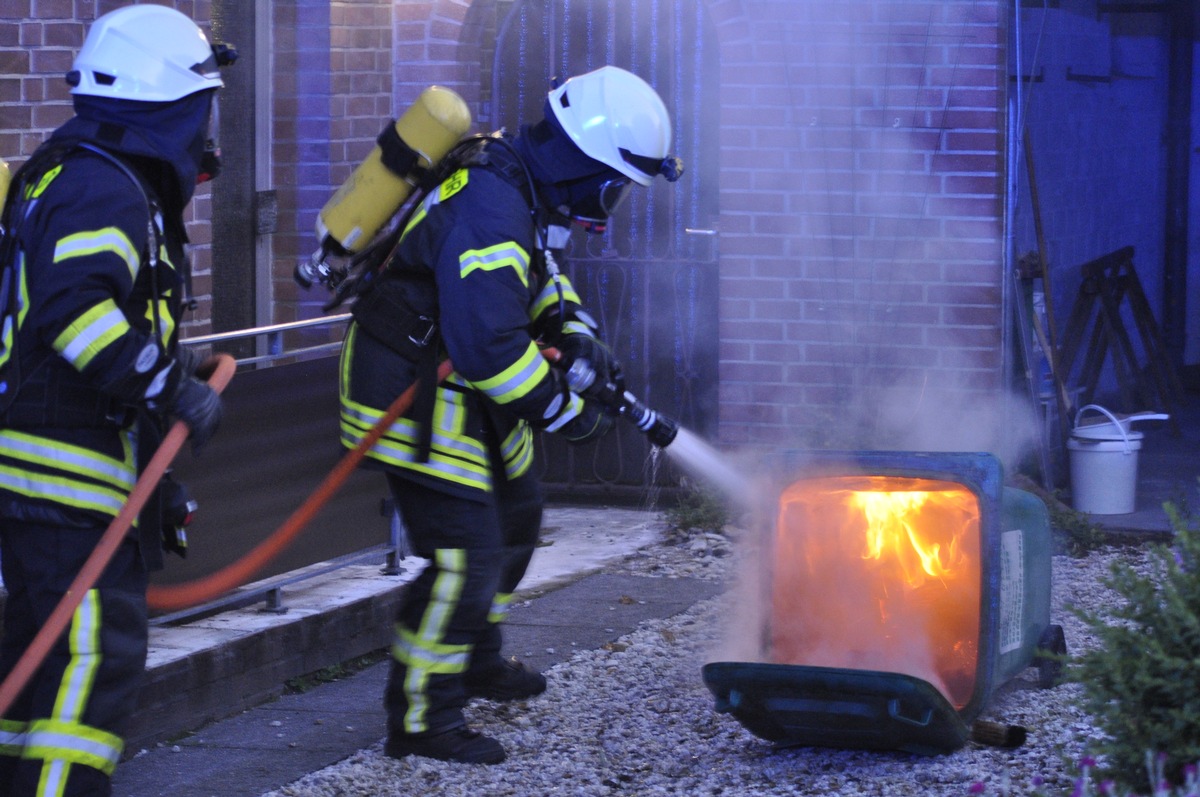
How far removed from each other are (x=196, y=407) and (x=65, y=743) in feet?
2.55

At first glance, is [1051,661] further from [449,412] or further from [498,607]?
[449,412]

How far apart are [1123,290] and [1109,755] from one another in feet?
27.2

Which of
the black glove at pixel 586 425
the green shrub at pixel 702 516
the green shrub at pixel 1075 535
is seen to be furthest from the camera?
the green shrub at pixel 702 516

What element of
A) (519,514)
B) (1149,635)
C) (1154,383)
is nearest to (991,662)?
(1149,635)

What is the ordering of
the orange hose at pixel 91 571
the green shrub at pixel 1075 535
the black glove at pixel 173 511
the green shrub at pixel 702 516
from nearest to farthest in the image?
the orange hose at pixel 91 571, the black glove at pixel 173 511, the green shrub at pixel 1075 535, the green shrub at pixel 702 516

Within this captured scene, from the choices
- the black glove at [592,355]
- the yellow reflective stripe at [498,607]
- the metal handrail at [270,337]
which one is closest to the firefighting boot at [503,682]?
the yellow reflective stripe at [498,607]

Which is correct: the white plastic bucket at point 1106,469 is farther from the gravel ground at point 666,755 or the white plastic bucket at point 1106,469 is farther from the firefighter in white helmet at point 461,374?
the firefighter in white helmet at point 461,374

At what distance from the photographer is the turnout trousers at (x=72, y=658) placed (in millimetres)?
3326

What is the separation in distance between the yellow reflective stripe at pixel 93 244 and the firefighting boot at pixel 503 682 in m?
2.05

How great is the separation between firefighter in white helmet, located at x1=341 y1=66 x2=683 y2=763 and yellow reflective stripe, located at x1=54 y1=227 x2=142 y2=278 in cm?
104

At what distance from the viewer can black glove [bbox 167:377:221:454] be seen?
3.46 meters

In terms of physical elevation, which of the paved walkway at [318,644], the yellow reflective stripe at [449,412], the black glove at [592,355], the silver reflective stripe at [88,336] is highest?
the silver reflective stripe at [88,336]

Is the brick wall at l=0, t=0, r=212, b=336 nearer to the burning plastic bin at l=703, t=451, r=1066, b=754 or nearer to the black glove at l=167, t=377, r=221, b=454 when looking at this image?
the black glove at l=167, t=377, r=221, b=454

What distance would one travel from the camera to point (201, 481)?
4777 millimetres
